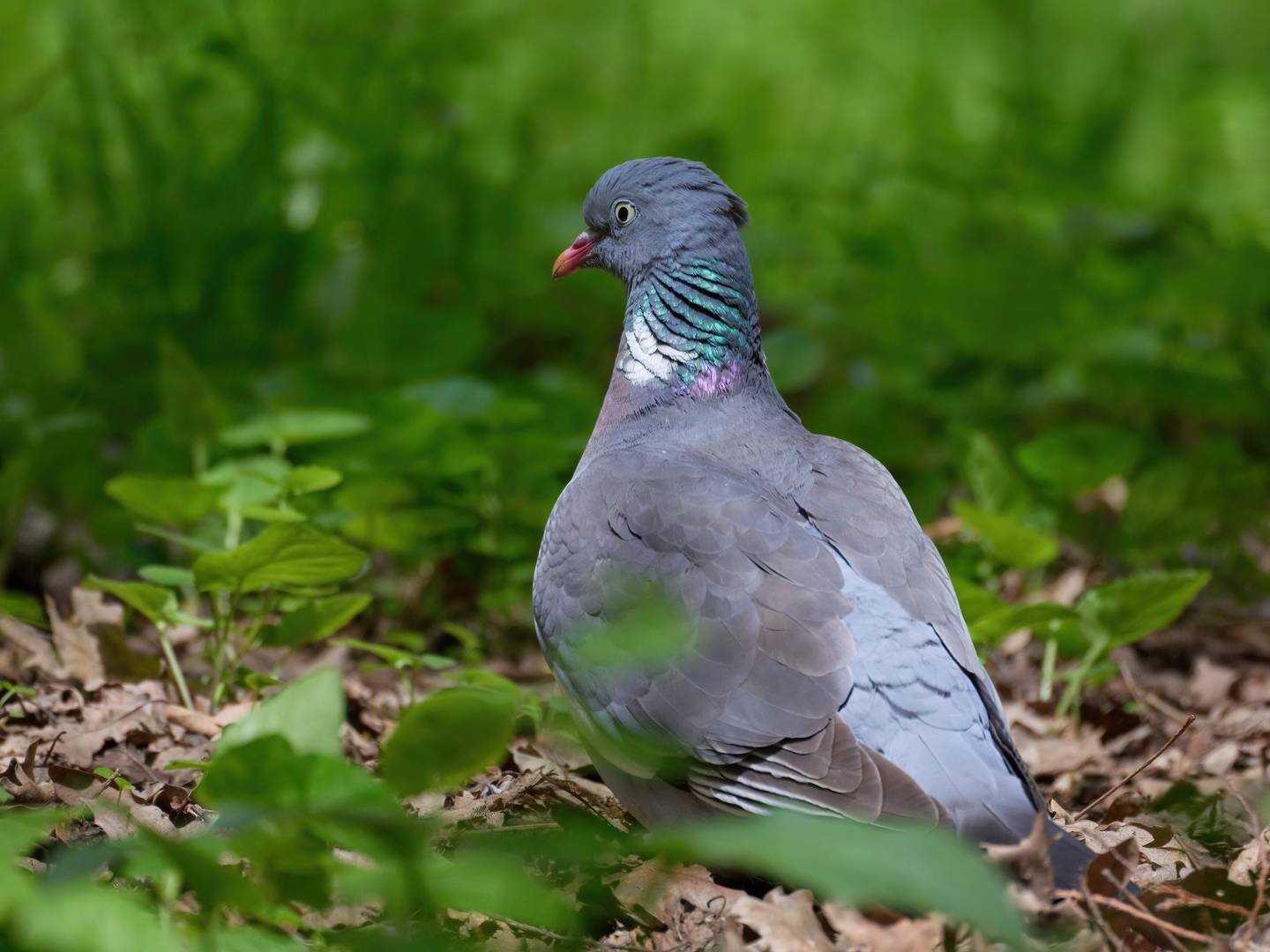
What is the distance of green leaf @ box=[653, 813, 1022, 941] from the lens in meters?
1.69

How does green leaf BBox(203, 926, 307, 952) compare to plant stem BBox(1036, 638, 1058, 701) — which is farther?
plant stem BBox(1036, 638, 1058, 701)

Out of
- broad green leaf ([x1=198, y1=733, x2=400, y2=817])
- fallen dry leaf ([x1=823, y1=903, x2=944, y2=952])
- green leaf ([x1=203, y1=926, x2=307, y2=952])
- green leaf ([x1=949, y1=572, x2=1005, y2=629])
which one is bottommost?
fallen dry leaf ([x1=823, y1=903, x2=944, y2=952])

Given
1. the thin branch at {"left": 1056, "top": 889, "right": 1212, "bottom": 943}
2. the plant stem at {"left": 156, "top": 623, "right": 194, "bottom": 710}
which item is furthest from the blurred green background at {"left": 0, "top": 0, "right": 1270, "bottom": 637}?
the thin branch at {"left": 1056, "top": 889, "right": 1212, "bottom": 943}

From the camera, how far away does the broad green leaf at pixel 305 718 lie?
7.90ft

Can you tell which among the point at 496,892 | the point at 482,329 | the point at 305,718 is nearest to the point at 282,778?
the point at 305,718

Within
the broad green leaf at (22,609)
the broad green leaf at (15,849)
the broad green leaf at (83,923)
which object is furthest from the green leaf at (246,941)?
the broad green leaf at (22,609)

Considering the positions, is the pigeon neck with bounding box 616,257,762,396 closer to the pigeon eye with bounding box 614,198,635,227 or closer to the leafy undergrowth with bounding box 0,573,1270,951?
the pigeon eye with bounding box 614,198,635,227

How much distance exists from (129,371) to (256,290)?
0.69 metres

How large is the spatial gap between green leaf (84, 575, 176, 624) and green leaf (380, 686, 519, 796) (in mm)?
1592

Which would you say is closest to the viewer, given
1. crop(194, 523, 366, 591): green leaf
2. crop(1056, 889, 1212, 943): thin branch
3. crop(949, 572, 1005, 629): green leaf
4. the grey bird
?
crop(1056, 889, 1212, 943): thin branch

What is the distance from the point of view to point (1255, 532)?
5469 mm

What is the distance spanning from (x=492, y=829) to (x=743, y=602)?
0.71m

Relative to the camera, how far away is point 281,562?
348 centimetres

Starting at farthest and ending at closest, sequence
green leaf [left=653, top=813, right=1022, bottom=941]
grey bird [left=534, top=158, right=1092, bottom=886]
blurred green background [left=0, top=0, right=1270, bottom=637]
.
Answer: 1. blurred green background [left=0, top=0, right=1270, bottom=637]
2. grey bird [left=534, top=158, right=1092, bottom=886]
3. green leaf [left=653, top=813, right=1022, bottom=941]
